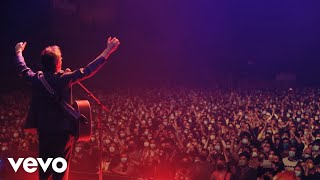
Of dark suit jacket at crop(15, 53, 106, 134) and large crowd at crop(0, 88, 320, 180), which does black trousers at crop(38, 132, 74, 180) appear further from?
large crowd at crop(0, 88, 320, 180)

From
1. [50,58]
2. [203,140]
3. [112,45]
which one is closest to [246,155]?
[203,140]

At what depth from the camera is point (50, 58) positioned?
2.46m

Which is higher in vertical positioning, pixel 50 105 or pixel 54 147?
pixel 50 105

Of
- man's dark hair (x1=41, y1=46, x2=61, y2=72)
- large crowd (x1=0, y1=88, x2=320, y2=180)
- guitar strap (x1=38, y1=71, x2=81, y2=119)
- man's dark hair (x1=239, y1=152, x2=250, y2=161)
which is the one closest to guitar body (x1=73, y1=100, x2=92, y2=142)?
guitar strap (x1=38, y1=71, x2=81, y2=119)

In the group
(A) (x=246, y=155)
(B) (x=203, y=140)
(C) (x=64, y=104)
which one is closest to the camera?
(C) (x=64, y=104)

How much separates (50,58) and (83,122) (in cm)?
44

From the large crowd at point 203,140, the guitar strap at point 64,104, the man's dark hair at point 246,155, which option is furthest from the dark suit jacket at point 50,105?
the man's dark hair at point 246,155

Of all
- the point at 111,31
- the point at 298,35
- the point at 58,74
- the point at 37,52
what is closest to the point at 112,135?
the point at 58,74

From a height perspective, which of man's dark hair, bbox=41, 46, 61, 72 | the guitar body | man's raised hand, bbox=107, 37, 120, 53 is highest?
man's raised hand, bbox=107, 37, 120, 53

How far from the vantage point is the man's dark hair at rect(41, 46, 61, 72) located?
2449 millimetres

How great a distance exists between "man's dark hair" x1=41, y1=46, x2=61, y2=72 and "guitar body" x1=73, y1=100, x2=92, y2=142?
265 mm

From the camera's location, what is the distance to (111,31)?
1866 cm

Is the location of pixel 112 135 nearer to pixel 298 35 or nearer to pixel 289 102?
pixel 289 102

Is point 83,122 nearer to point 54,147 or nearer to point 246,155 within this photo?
point 54,147
